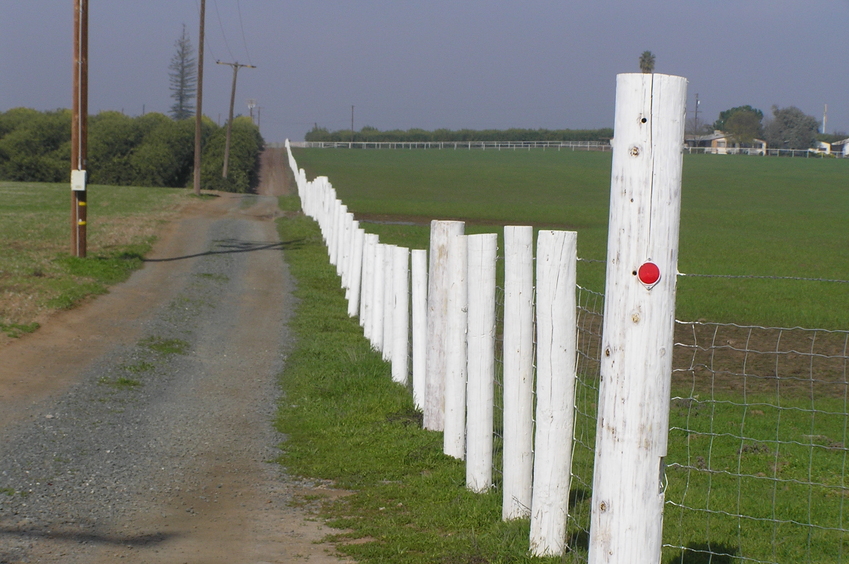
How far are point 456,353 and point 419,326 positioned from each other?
1792mm

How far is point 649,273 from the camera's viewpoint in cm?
330

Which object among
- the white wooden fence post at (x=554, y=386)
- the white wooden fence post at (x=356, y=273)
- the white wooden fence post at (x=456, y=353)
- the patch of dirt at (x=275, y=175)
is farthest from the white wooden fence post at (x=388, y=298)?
the patch of dirt at (x=275, y=175)

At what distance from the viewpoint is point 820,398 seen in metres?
9.36

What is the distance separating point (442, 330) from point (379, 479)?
4.64 ft

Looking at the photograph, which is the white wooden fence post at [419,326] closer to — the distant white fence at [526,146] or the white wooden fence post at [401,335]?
the white wooden fence post at [401,335]

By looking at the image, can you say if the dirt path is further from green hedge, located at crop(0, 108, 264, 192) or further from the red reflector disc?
green hedge, located at crop(0, 108, 264, 192)

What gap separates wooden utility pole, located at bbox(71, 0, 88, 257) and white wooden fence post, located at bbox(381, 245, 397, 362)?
28.4 ft

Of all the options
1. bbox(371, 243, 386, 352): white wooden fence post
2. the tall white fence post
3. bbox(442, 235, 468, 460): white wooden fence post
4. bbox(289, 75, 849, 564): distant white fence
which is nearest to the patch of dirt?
bbox(371, 243, 386, 352): white wooden fence post

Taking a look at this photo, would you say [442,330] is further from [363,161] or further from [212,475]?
[363,161]

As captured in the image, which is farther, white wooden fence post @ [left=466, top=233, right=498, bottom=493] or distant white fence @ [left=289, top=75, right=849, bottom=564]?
white wooden fence post @ [left=466, top=233, right=498, bottom=493]

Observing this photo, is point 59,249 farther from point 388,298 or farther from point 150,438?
point 150,438

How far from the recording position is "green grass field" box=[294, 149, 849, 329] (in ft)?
54.1

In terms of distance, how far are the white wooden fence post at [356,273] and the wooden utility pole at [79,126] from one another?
225 inches

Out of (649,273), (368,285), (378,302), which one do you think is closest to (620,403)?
(649,273)
